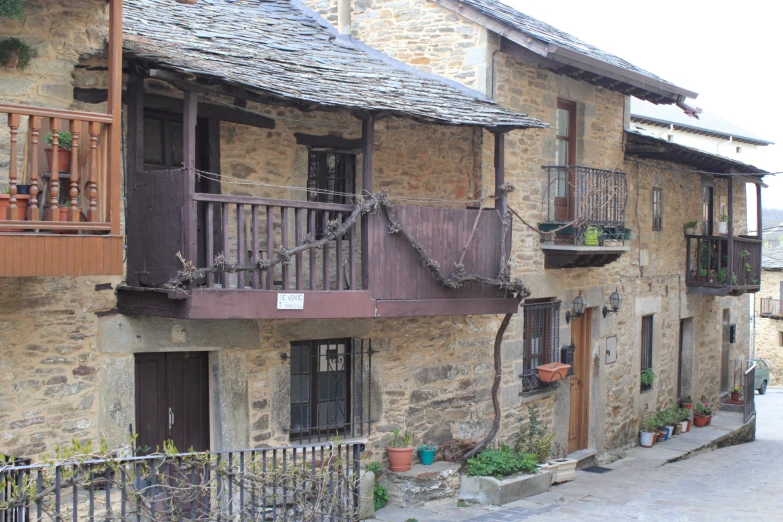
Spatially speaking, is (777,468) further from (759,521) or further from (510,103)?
(510,103)

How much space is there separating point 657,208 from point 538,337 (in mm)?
4476

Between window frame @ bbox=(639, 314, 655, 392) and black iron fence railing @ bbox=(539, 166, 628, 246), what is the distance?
325 cm

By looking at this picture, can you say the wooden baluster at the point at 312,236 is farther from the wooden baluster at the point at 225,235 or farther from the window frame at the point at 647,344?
the window frame at the point at 647,344

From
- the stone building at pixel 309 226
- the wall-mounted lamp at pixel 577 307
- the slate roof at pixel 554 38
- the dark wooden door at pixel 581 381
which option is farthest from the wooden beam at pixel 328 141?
the dark wooden door at pixel 581 381

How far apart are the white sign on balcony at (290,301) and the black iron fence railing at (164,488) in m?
1.46

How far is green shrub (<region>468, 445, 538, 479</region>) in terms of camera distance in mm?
9969

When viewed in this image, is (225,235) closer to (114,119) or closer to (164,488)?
(114,119)

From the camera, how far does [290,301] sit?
773cm

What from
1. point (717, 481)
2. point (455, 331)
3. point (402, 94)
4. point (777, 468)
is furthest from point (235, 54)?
point (777, 468)

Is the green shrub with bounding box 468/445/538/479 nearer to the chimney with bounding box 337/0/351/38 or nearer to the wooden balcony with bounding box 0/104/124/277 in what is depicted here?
the wooden balcony with bounding box 0/104/124/277

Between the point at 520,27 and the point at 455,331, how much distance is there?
3580mm

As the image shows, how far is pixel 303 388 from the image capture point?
365 inches

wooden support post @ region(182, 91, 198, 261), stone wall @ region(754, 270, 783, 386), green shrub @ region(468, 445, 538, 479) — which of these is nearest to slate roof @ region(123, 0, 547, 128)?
wooden support post @ region(182, 91, 198, 261)

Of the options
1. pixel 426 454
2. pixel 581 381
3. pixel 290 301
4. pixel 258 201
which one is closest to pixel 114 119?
pixel 258 201
